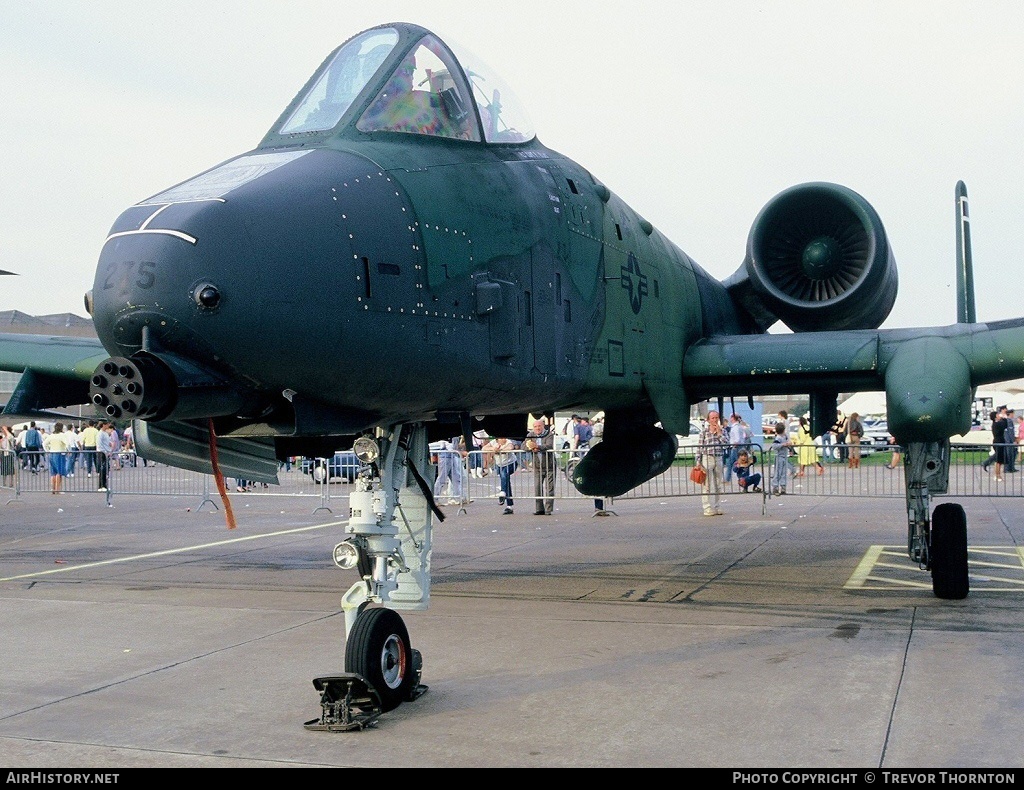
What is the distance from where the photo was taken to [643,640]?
24.0 ft

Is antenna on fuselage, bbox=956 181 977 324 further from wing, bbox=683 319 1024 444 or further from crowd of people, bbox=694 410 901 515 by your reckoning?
crowd of people, bbox=694 410 901 515

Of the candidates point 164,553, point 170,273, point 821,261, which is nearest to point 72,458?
point 164,553

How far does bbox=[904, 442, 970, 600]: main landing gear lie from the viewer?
28.7 ft

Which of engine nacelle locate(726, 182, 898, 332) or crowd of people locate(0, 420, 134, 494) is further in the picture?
crowd of people locate(0, 420, 134, 494)

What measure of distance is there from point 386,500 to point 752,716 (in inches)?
87.5

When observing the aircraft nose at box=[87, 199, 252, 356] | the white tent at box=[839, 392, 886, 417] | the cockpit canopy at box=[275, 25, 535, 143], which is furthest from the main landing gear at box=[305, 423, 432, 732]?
the white tent at box=[839, 392, 886, 417]

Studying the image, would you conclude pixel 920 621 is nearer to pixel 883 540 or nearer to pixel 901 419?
pixel 901 419

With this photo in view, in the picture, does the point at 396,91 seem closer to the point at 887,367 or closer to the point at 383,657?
the point at 383,657

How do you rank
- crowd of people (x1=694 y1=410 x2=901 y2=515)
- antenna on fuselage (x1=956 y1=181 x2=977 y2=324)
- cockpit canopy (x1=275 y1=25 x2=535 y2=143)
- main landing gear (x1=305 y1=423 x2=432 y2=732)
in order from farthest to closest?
crowd of people (x1=694 y1=410 x2=901 y2=515) < antenna on fuselage (x1=956 y1=181 x2=977 y2=324) < cockpit canopy (x1=275 y1=25 x2=535 y2=143) < main landing gear (x1=305 y1=423 x2=432 y2=732)

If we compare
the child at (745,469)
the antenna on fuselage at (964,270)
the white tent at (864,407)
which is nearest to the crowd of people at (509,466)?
the child at (745,469)

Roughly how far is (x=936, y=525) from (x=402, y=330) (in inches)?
211

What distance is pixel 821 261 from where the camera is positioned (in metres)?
11.1

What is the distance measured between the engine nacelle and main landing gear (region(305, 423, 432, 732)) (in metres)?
5.54
